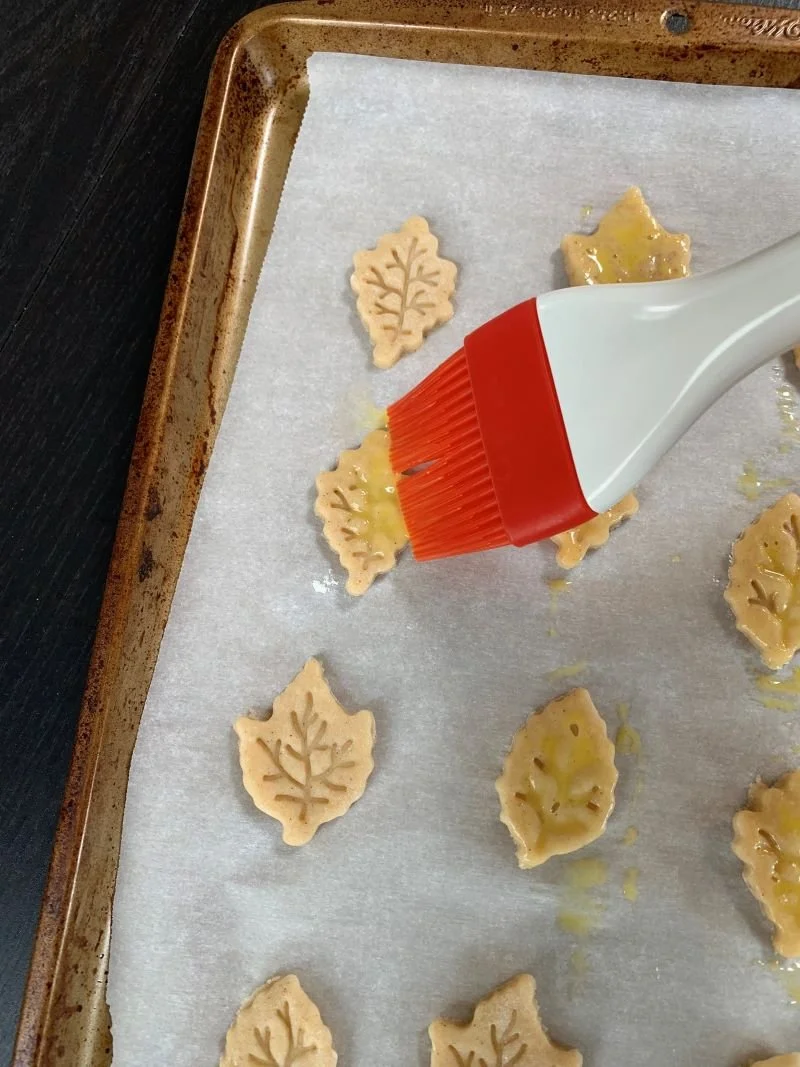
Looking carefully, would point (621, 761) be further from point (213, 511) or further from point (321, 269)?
point (321, 269)

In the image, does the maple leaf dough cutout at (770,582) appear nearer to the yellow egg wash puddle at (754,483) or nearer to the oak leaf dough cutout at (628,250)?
the yellow egg wash puddle at (754,483)

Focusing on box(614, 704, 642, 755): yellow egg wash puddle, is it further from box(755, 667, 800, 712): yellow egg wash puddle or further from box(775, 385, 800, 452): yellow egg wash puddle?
box(775, 385, 800, 452): yellow egg wash puddle

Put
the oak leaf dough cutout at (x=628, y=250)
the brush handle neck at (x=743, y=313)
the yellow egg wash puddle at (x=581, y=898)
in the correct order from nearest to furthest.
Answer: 1. the brush handle neck at (x=743, y=313)
2. the yellow egg wash puddle at (x=581, y=898)
3. the oak leaf dough cutout at (x=628, y=250)

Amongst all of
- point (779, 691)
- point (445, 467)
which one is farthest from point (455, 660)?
point (779, 691)

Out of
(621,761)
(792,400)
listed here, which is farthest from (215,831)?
(792,400)

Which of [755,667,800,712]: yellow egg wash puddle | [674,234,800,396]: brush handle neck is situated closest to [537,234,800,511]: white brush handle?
[674,234,800,396]: brush handle neck

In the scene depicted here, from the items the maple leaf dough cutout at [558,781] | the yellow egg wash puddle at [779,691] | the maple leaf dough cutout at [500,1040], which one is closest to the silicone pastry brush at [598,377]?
the maple leaf dough cutout at [558,781]

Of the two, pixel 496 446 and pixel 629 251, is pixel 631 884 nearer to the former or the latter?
pixel 496 446
